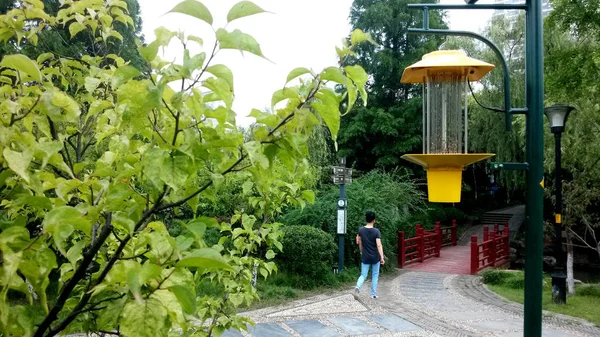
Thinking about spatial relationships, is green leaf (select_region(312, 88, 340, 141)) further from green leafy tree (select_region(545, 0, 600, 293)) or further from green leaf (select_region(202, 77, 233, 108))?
green leafy tree (select_region(545, 0, 600, 293))

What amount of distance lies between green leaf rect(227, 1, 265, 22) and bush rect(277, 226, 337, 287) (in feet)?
26.6

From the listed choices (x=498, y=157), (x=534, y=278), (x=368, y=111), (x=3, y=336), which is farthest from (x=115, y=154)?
(x=368, y=111)

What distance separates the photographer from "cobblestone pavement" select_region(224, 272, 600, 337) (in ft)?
20.0

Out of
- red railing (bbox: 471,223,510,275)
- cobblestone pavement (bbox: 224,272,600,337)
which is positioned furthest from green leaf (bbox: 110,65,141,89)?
red railing (bbox: 471,223,510,275)

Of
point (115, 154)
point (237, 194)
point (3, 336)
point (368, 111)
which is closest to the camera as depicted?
point (3, 336)

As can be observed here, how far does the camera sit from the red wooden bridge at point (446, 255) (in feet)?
38.4

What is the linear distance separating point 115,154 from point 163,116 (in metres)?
0.32

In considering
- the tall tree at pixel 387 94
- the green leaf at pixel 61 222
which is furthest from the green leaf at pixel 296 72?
the tall tree at pixel 387 94

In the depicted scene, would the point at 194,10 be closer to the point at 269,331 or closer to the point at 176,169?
the point at 176,169

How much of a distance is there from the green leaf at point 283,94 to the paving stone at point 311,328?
202 inches

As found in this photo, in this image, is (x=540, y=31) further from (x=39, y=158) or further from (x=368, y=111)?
(x=368, y=111)

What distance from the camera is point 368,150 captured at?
71.1 feet

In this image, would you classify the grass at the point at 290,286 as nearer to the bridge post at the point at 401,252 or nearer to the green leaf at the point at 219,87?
the bridge post at the point at 401,252

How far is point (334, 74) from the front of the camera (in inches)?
41.2
